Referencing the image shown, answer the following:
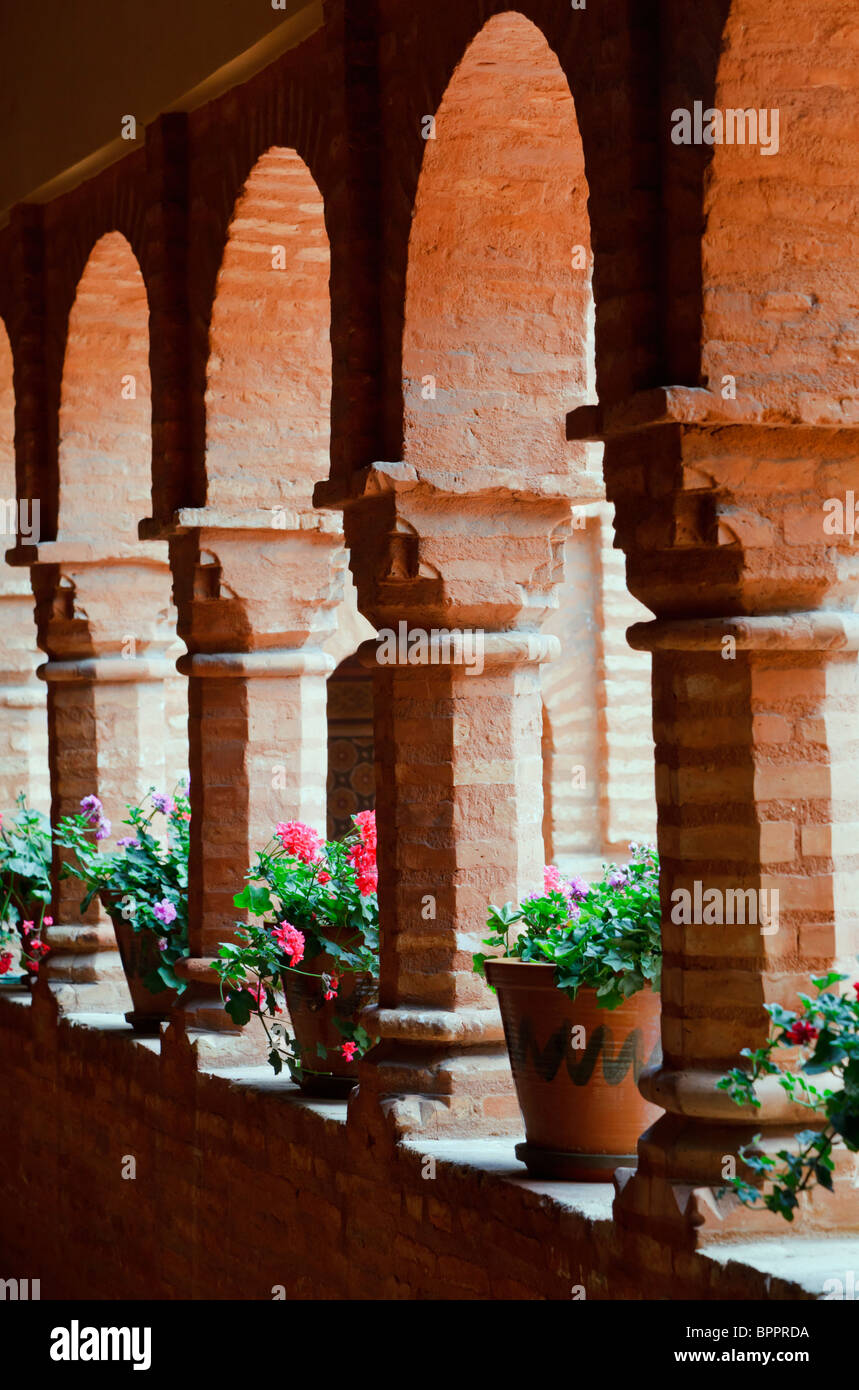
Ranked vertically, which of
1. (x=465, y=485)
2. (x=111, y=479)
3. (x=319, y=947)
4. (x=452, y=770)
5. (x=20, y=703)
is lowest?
(x=319, y=947)

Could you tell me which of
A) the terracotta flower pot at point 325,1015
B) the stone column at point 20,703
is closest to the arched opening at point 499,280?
the terracotta flower pot at point 325,1015

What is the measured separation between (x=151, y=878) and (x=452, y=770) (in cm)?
247

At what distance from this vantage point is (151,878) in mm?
7855

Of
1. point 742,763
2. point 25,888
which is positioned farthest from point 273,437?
point 742,763

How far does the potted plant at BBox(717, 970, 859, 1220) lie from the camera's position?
3.64 m

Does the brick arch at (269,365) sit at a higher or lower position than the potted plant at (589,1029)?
higher

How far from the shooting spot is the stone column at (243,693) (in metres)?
7.10

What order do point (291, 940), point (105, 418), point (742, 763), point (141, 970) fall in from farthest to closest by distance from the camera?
point (105, 418) → point (141, 970) → point (291, 940) → point (742, 763)

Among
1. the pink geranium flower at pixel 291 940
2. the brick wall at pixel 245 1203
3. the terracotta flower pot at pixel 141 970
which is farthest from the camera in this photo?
the terracotta flower pot at pixel 141 970

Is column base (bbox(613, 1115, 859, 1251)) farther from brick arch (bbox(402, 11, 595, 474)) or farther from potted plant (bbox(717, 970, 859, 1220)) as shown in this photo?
brick arch (bbox(402, 11, 595, 474))

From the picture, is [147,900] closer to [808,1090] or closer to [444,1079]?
[444,1079]

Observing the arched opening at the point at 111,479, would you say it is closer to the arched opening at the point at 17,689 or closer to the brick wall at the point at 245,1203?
the brick wall at the point at 245,1203

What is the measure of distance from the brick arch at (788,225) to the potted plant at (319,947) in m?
2.42

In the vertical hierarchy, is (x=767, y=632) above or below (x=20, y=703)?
below
